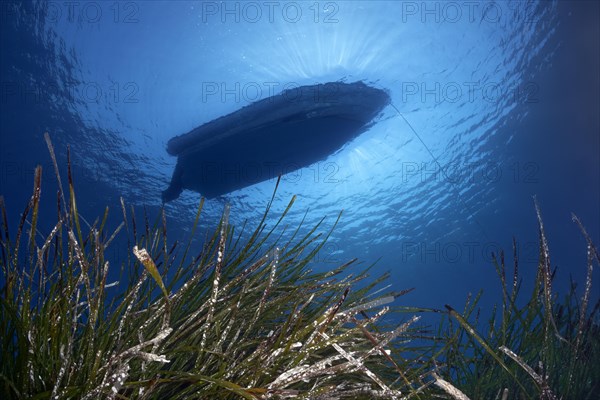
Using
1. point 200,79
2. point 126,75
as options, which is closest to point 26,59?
point 126,75

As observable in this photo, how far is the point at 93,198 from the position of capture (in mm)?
20828

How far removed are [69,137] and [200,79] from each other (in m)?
8.36

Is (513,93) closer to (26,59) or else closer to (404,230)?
(404,230)

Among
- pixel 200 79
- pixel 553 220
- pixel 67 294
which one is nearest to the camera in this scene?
pixel 67 294

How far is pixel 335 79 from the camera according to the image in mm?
12758

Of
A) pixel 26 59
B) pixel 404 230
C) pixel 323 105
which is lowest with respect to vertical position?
pixel 404 230

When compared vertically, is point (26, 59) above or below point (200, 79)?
above

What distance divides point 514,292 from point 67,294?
73.9 inches

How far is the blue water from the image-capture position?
1166 cm

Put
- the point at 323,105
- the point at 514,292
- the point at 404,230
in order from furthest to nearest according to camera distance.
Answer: the point at 404,230 < the point at 323,105 < the point at 514,292

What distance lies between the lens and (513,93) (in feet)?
53.2

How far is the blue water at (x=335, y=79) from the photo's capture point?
459 inches

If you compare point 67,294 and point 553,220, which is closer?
point 67,294

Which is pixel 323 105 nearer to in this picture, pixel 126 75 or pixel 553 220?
pixel 126 75
